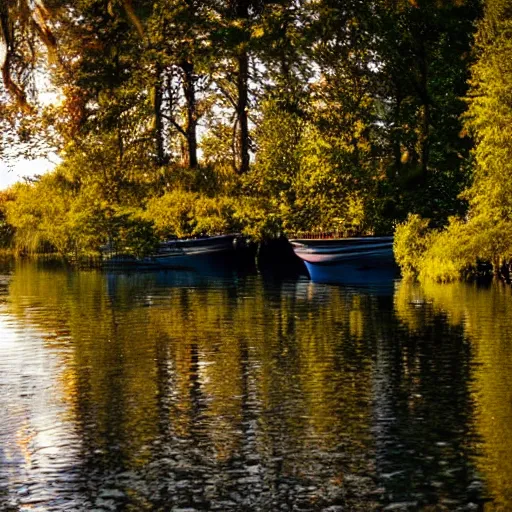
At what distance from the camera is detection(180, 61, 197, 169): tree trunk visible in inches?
2566

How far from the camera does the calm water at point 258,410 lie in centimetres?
1225

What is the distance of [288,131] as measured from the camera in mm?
61375

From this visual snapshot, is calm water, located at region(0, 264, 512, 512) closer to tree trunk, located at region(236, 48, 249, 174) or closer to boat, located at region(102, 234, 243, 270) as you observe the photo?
tree trunk, located at region(236, 48, 249, 174)

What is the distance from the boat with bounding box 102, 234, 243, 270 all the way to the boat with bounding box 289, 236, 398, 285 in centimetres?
1138

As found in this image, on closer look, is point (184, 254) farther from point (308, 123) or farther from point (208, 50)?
point (208, 50)

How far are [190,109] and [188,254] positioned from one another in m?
7.85

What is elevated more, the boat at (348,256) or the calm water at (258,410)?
the boat at (348,256)

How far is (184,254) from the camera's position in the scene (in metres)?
67.1

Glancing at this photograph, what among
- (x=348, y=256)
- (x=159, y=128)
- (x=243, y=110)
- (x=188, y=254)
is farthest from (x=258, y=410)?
(x=159, y=128)

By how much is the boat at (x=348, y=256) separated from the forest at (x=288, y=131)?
277 cm

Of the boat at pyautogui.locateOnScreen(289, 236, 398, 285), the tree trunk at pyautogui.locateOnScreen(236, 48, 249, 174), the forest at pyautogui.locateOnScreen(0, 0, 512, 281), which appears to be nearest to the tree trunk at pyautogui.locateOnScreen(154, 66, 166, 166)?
the forest at pyautogui.locateOnScreen(0, 0, 512, 281)

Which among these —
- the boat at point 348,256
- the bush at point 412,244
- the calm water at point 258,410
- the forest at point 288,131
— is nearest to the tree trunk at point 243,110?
the forest at point 288,131

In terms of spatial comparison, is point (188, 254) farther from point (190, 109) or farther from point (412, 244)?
point (412, 244)

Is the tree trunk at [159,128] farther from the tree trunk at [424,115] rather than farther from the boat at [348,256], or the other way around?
the tree trunk at [424,115]
